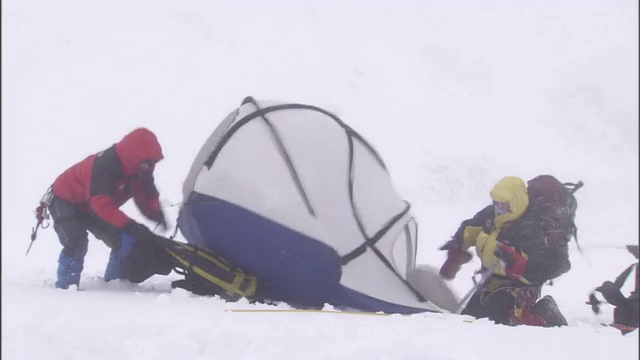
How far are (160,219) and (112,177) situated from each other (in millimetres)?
702

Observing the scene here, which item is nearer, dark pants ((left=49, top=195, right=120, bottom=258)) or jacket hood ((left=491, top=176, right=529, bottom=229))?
dark pants ((left=49, top=195, right=120, bottom=258))

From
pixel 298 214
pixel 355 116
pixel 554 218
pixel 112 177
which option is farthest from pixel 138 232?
pixel 355 116

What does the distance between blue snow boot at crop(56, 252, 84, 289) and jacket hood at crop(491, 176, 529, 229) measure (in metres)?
2.89

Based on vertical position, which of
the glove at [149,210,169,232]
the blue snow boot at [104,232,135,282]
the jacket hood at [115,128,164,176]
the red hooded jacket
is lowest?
the blue snow boot at [104,232,135,282]

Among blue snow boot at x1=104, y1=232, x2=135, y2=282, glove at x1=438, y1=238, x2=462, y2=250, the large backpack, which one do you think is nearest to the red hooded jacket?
blue snow boot at x1=104, y1=232, x2=135, y2=282

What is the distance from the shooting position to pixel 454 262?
5.48 metres

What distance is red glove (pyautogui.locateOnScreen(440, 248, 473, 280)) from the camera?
17.9 ft

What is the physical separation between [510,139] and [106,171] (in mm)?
12483

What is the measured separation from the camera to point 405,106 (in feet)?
51.6

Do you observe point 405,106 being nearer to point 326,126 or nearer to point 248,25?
point 248,25

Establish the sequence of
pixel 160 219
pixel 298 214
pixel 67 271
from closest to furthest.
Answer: pixel 298 214
pixel 67 271
pixel 160 219

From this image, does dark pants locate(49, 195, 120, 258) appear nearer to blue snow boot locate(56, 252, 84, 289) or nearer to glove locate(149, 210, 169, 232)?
blue snow boot locate(56, 252, 84, 289)

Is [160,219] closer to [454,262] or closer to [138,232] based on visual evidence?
[138,232]

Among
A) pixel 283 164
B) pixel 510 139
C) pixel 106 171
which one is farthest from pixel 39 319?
pixel 510 139
